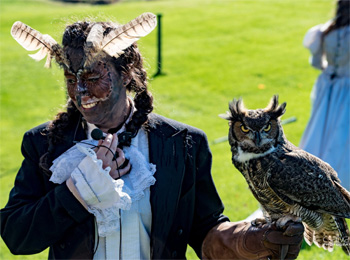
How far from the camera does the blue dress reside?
6496 millimetres

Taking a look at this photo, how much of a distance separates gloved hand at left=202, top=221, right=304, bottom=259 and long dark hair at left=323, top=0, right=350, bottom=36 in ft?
13.5

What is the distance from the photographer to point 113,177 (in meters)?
2.47

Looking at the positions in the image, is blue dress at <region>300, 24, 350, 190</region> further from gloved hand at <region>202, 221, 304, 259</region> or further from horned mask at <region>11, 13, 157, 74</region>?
horned mask at <region>11, 13, 157, 74</region>

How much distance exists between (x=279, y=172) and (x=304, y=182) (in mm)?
142

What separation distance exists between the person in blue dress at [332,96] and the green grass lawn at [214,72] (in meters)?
0.85

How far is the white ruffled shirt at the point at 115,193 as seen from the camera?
7.85 ft

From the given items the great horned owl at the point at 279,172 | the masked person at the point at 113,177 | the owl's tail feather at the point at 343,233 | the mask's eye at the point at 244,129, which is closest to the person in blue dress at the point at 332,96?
the owl's tail feather at the point at 343,233

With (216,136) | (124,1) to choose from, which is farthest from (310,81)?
(124,1)

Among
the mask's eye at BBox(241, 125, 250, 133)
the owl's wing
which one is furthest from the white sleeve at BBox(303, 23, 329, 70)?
the mask's eye at BBox(241, 125, 250, 133)

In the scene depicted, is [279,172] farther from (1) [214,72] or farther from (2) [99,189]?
(1) [214,72]

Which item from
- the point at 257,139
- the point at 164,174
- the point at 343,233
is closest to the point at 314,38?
the point at 343,233

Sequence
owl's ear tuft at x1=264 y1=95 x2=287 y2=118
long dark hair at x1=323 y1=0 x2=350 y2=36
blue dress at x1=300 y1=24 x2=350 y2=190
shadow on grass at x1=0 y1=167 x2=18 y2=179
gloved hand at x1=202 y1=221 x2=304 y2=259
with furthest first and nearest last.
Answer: shadow on grass at x1=0 y1=167 x2=18 y2=179 < blue dress at x1=300 y1=24 x2=350 y2=190 < long dark hair at x1=323 y1=0 x2=350 y2=36 < owl's ear tuft at x1=264 y1=95 x2=287 y2=118 < gloved hand at x1=202 y1=221 x2=304 y2=259

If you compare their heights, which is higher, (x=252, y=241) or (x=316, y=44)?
(x=252, y=241)


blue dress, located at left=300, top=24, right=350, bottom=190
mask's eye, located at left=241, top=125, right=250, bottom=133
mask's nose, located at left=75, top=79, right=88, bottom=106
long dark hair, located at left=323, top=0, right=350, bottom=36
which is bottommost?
blue dress, located at left=300, top=24, right=350, bottom=190
